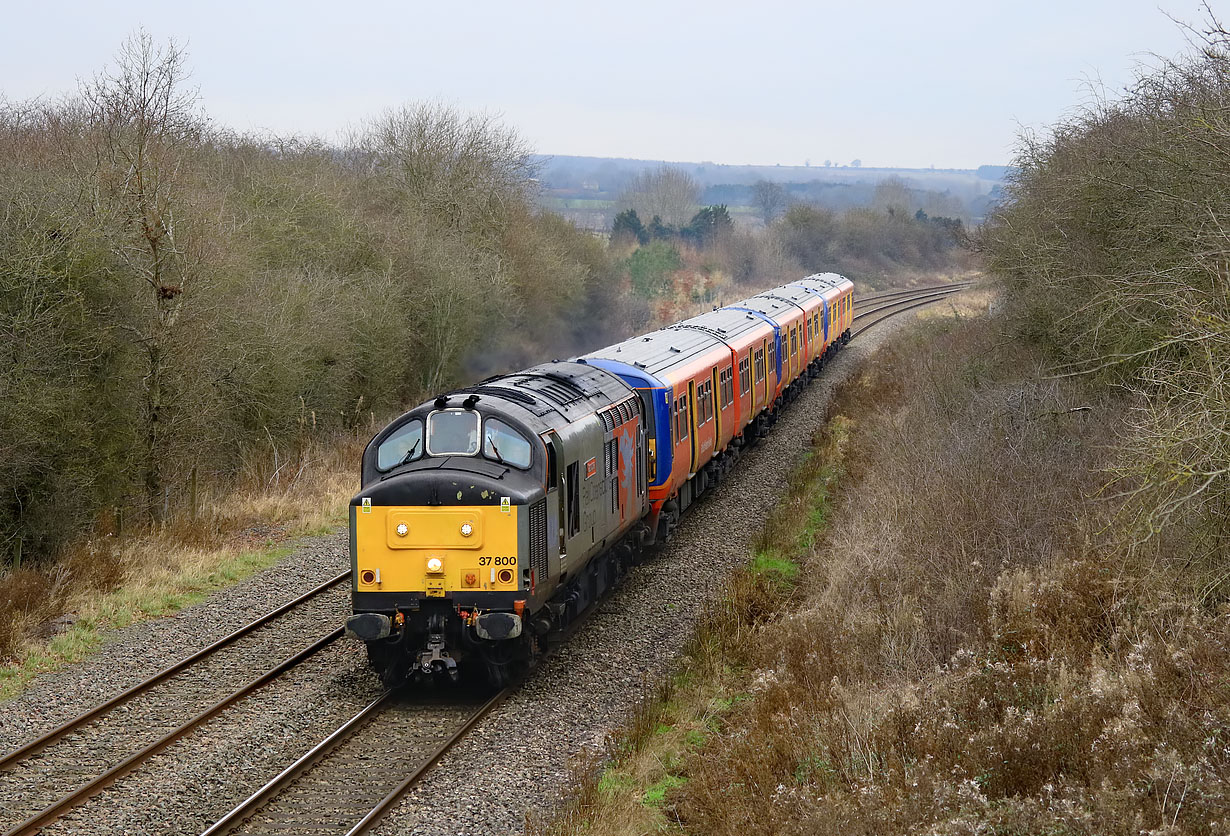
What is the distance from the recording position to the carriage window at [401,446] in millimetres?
11383

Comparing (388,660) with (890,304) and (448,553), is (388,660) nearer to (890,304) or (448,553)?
(448,553)

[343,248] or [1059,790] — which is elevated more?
[343,248]

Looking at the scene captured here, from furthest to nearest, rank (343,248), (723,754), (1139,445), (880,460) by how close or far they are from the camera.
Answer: (343,248)
(880,460)
(1139,445)
(723,754)

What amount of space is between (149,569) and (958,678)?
459 inches

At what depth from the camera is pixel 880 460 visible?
61.0 ft

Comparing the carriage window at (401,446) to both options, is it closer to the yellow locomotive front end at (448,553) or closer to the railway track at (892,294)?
the yellow locomotive front end at (448,553)

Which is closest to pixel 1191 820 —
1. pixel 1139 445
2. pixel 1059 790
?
pixel 1059 790

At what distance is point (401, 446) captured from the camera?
11.4 meters

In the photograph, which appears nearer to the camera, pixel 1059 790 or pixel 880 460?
pixel 1059 790

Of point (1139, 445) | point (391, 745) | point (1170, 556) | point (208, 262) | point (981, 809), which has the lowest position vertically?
point (391, 745)

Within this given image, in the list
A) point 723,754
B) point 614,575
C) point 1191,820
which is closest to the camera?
point 1191,820

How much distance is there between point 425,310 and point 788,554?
19.6 metres

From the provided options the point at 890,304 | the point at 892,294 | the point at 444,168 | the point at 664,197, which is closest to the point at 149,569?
the point at 444,168

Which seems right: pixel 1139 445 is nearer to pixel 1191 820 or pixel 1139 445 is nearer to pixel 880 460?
pixel 1191 820
